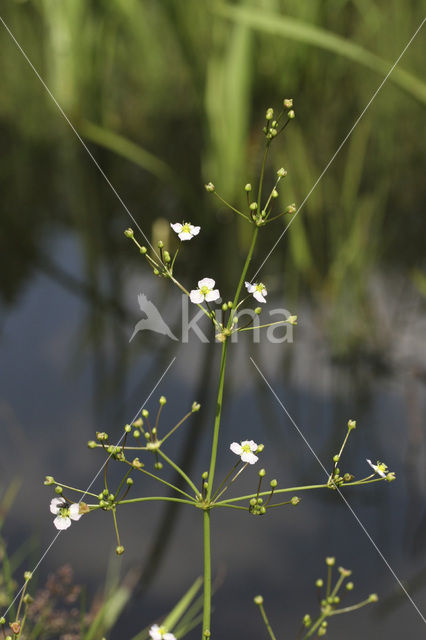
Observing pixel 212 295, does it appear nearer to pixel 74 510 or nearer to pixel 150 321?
pixel 74 510

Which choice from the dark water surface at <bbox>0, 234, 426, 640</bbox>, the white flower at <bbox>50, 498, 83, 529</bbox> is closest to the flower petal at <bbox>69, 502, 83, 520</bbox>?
the white flower at <bbox>50, 498, 83, 529</bbox>

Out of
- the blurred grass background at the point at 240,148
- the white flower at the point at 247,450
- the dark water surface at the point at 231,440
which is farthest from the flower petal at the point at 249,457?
the blurred grass background at the point at 240,148

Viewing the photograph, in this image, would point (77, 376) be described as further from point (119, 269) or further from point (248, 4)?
point (248, 4)

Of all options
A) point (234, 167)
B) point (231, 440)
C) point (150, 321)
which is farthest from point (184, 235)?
point (234, 167)

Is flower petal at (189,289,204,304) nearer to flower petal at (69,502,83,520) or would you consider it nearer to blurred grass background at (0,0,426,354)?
flower petal at (69,502,83,520)

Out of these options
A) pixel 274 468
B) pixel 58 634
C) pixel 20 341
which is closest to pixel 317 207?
pixel 20 341

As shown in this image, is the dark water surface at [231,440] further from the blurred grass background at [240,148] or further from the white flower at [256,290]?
the white flower at [256,290]
